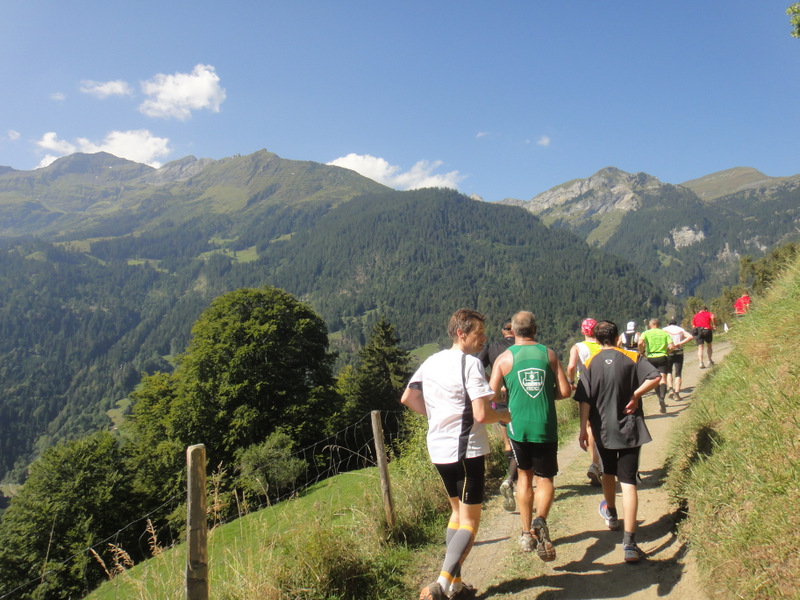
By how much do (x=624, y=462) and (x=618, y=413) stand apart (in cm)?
42

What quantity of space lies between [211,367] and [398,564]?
21.4m

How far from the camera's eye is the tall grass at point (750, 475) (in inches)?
111

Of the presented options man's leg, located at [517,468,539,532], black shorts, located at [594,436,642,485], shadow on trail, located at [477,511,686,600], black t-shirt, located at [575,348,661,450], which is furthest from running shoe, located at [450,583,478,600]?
black t-shirt, located at [575,348,661,450]

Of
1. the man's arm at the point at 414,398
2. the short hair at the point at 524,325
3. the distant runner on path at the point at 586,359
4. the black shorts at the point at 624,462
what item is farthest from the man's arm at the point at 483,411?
the distant runner on path at the point at 586,359

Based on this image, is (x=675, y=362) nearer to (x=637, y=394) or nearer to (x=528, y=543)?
(x=637, y=394)

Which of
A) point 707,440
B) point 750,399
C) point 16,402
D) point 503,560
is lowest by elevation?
point 16,402

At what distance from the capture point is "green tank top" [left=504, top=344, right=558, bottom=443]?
3975 millimetres

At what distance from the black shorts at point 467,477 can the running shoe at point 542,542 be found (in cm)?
93

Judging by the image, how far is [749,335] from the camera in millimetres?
6336

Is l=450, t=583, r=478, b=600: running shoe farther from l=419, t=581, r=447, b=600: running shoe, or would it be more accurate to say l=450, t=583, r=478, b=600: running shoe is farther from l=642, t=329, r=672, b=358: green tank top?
l=642, t=329, r=672, b=358: green tank top

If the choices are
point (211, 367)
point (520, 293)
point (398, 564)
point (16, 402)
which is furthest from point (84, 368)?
point (398, 564)

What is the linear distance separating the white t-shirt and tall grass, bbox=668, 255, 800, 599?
5.52ft

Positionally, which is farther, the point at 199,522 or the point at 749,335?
the point at 749,335

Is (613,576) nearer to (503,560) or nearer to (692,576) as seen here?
(692,576)
